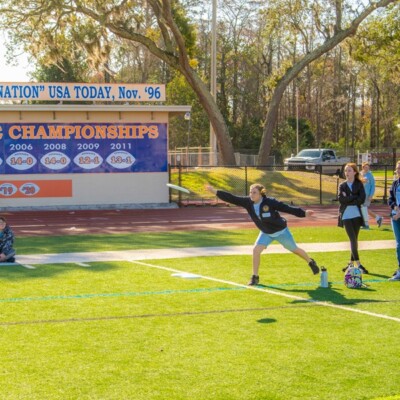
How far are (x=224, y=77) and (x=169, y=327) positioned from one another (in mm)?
70114

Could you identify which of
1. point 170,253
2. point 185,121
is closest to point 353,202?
point 170,253

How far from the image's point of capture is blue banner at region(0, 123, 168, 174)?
31500mm

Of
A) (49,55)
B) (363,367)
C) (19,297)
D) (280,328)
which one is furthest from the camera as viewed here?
(49,55)

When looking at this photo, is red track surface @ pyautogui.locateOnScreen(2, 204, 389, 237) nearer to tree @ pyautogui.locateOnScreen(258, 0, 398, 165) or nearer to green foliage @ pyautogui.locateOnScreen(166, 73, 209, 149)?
tree @ pyautogui.locateOnScreen(258, 0, 398, 165)

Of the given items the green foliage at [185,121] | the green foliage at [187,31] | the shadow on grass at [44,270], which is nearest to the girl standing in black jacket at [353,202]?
the shadow on grass at [44,270]

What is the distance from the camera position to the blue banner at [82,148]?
31.5m

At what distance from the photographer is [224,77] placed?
78.2m

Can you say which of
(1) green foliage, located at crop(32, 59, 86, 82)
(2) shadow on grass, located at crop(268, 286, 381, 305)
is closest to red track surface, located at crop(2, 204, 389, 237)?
(2) shadow on grass, located at crop(268, 286, 381, 305)

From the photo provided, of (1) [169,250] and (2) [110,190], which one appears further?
(2) [110,190]

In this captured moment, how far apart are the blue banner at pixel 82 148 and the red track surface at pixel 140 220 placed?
2040mm

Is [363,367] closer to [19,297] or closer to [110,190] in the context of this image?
[19,297]

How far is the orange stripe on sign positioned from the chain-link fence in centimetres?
460

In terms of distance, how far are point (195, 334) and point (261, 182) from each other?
96.7ft

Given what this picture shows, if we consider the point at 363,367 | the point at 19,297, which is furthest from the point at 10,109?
the point at 363,367
